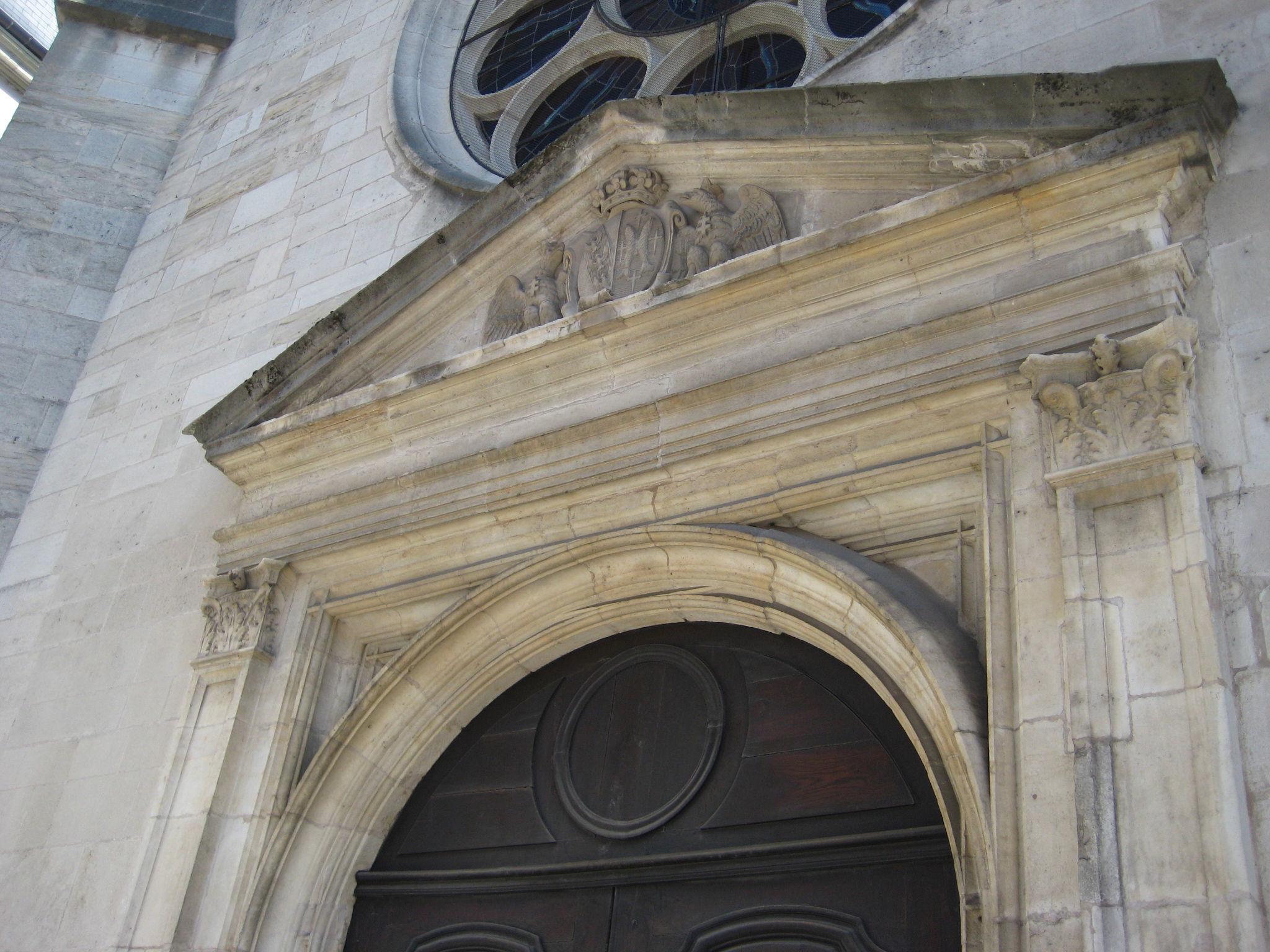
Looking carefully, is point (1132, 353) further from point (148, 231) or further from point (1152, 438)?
point (148, 231)

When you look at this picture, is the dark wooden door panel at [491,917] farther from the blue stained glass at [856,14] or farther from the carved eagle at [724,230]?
the blue stained glass at [856,14]

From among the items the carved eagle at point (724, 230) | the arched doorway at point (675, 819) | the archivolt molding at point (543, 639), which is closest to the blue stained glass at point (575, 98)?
the carved eagle at point (724, 230)

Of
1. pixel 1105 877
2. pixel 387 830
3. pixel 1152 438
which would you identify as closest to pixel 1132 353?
pixel 1152 438

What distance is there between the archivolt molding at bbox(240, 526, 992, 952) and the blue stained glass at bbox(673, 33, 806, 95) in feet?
11.8

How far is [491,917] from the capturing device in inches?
195

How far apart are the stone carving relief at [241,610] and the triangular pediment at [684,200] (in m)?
0.75

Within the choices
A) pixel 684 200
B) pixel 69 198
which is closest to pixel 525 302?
pixel 684 200

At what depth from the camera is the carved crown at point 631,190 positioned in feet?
19.0

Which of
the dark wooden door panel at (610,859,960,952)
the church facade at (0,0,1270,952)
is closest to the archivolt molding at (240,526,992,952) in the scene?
the church facade at (0,0,1270,952)

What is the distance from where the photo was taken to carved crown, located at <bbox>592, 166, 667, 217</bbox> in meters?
5.78

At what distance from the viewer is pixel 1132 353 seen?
155 inches

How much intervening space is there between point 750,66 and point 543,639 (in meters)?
4.11

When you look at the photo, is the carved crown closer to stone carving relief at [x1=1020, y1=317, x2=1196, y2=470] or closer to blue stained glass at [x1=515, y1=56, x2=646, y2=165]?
stone carving relief at [x1=1020, y1=317, x2=1196, y2=470]

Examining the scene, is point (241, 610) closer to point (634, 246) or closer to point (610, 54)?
point (634, 246)
